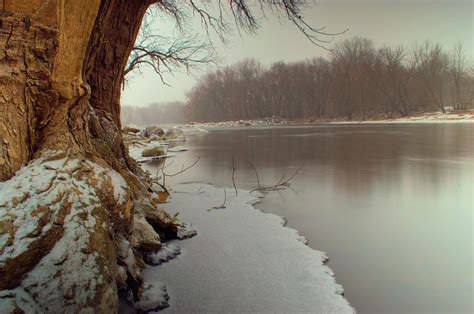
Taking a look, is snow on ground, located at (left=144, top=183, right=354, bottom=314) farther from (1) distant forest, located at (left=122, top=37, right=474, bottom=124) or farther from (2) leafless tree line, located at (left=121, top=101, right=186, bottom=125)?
(2) leafless tree line, located at (left=121, top=101, right=186, bottom=125)

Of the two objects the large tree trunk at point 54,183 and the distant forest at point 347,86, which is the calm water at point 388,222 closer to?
the large tree trunk at point 54,183

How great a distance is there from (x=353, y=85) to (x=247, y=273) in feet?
208

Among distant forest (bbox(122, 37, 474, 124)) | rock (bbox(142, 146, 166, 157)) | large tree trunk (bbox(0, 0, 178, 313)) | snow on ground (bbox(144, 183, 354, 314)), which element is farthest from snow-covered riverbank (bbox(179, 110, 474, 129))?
large tree trunk (bbox(0, 0, 178, 313))

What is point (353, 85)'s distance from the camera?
62.1 m

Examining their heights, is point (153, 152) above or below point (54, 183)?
below

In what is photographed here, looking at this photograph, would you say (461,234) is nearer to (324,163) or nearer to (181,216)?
(181,216)

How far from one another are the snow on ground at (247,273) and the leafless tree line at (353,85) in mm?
55748

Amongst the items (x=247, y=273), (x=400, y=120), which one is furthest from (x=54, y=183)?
(x=400, y=120)

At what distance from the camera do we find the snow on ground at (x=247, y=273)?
3439 millimetres

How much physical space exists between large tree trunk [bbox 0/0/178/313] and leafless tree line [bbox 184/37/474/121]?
190ft

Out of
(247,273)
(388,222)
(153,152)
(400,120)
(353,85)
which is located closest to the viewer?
(247,273)

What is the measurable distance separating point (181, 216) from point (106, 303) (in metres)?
3.79

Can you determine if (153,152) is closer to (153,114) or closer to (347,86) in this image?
(347,86)

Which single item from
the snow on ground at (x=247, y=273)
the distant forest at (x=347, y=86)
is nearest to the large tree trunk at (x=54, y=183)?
the snow on ground at (x=247, y=273)
